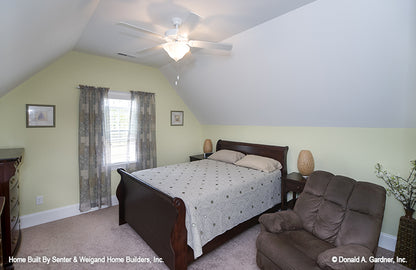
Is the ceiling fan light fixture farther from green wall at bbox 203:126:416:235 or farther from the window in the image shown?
green wall at bbox 203:126:416:235

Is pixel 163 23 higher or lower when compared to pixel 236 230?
higher

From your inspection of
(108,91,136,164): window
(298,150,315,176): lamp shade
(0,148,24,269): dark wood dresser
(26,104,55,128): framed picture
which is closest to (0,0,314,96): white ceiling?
(26,104,55,128): framed picture

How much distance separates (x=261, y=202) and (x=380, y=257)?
1410 mm

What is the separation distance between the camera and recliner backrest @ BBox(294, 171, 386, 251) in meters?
1.73

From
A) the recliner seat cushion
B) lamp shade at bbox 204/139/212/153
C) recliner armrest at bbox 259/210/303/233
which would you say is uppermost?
lamp shade at bbox 204/139/212/153

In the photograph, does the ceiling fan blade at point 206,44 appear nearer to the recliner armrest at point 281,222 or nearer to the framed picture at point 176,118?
the recliner armrest at point 281,222

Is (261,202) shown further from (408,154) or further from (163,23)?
(163,23)

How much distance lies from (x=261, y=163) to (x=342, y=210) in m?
1.38

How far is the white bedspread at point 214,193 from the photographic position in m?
2.04

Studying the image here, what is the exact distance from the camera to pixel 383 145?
2.44m

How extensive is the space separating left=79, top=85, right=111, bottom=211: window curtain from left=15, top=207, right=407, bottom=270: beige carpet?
472 mm

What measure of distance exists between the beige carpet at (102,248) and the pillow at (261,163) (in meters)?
0.89

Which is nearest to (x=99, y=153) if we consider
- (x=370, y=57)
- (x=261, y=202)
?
(x=261, y=202)

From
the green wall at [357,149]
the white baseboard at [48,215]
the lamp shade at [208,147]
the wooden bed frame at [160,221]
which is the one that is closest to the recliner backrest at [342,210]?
the green wall at [357,149]
